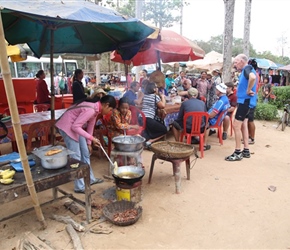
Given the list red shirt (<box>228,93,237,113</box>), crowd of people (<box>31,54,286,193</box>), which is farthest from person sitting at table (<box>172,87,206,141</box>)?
red shirt (<box>228,93,237,113</box>)

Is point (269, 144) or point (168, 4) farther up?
point (168, 4)

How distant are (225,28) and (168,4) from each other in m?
24.0

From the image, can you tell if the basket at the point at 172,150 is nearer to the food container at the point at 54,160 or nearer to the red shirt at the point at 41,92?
the food container at the point at 54,160

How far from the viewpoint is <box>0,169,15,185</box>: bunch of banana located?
2365 millimetres

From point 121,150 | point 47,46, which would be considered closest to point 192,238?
point 121,150

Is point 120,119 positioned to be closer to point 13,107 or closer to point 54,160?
point 54,160

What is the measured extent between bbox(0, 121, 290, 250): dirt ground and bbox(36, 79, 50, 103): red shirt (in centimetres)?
355

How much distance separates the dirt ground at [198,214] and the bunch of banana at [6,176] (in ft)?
2.49

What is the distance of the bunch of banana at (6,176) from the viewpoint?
7.76ft

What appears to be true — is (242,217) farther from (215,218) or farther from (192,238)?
(192,238)

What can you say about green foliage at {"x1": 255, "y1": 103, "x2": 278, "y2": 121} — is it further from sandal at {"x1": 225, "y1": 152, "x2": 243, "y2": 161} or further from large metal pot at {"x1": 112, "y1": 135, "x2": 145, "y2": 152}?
large metal pot at {"x1": 112, "y1": 135, "x2": 145, "y2": 152}

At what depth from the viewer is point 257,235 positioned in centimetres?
286

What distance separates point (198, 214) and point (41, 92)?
5913 millimetres

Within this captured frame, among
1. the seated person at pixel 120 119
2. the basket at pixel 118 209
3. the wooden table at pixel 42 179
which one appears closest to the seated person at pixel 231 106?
the seated person at pixel 120 119
